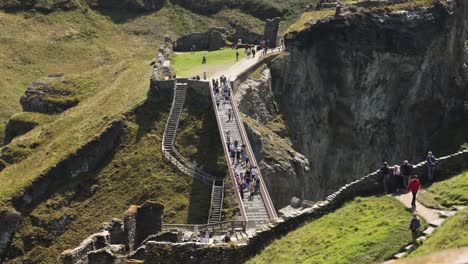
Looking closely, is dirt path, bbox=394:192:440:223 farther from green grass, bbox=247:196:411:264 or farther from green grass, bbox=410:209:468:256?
green grass, bbox=410:209:468:256

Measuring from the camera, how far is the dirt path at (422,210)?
2577cm

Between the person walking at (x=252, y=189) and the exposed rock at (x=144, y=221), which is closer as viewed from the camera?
the exposed rock at (x=144, y=221)

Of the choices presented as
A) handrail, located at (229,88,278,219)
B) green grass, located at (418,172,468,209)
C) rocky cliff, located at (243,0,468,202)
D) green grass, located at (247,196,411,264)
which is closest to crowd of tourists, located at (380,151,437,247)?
green grass, located at (418,172,468,209)

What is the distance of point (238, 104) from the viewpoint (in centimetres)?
7162

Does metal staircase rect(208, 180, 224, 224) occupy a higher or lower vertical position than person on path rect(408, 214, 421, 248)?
lower

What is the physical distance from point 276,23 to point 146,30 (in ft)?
148

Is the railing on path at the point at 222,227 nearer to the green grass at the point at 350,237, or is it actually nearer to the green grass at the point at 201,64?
the green grass at the point at 350,237

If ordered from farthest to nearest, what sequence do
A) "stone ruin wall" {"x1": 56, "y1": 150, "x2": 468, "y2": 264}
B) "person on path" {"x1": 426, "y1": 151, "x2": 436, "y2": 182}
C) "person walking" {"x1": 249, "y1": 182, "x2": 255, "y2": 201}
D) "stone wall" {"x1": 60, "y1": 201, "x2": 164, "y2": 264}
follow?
"person walking" {"x1": 249, "y1": 182, "x2": 255, "y2": 201} → "stone wall" {"x1": 60, "y1": 201, "x2": 164, "y2": 264} → "person on path" {"x1": 426, "y1": 151, "x2": 436, "y2": 182} → "stone ruin wall" {"x1": 56, "y1": 150, "x2": 468, "y2": 264}

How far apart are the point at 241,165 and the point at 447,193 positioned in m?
30.0

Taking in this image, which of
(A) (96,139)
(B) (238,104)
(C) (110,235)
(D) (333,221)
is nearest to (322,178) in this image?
(B) (238,104)

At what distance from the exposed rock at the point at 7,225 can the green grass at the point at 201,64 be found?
82.6 ft

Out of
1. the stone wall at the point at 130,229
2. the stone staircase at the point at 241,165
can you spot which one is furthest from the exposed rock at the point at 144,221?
the stone staircase at the point at 241,165

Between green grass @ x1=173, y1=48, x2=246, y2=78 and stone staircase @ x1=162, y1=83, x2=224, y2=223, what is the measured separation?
22.8 ft

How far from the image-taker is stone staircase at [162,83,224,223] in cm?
5495
